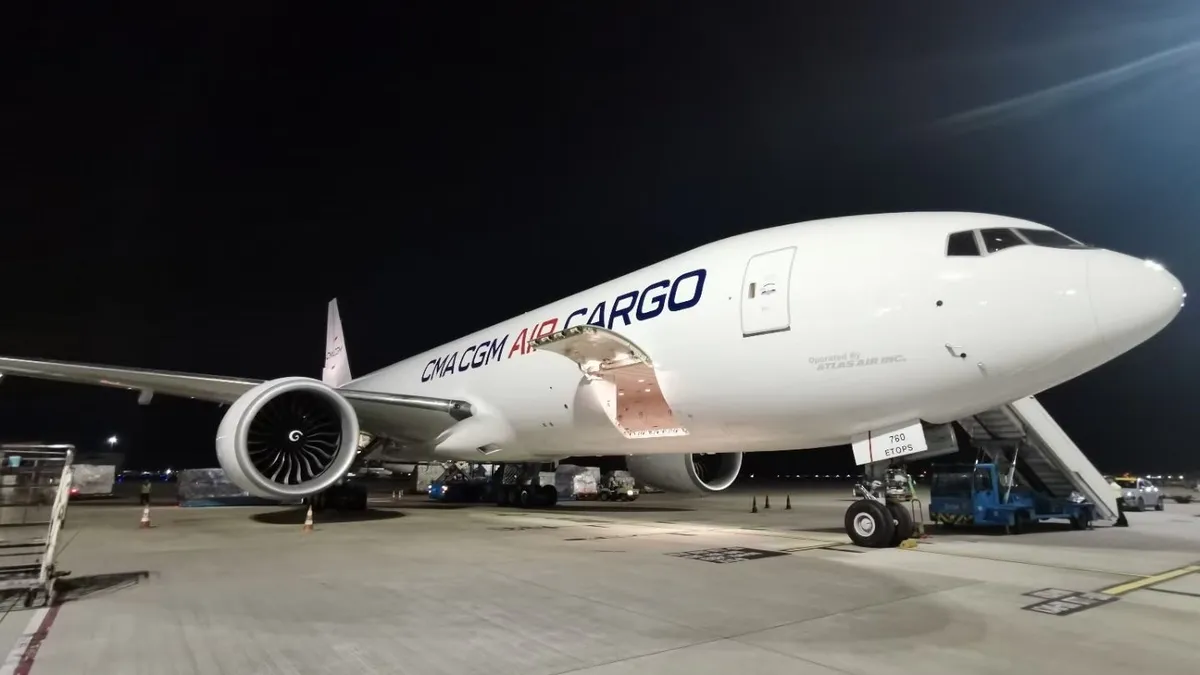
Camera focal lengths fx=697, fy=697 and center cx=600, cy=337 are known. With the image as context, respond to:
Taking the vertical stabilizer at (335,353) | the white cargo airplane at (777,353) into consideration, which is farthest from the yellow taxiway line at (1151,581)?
the vertical stabilizer at (335,353)

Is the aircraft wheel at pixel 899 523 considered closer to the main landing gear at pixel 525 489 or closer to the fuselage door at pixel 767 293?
the fuselage door at pixel 767 293

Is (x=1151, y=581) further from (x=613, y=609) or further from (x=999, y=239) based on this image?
(x=613, y=609)

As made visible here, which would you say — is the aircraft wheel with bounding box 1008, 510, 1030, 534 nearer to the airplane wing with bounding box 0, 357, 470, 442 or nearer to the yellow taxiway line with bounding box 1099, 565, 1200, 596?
the yellow taxiway line with bounding box 1099, 565, 1200, 596

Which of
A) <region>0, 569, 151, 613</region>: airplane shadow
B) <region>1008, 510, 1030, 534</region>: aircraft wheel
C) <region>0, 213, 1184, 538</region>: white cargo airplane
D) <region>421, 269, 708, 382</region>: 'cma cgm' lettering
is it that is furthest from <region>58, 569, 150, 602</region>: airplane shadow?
<region>1008, 510, 1030, 534</region>: aircraft wheel

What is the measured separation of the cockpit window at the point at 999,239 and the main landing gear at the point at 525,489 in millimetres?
11838

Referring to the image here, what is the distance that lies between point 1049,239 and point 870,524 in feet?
11.6

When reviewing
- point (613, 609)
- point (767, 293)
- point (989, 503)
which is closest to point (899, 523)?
point (767, 293)

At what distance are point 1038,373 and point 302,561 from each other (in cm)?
755

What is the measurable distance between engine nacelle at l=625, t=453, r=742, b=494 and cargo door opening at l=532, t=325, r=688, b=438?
6.78 feet

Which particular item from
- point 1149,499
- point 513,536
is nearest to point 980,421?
point 513,536

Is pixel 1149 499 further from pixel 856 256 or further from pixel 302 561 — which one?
pixel 302 561

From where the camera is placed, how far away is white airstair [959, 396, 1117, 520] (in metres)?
11.9

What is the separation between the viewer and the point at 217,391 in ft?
40.9

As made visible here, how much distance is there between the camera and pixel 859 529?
8031 mm
